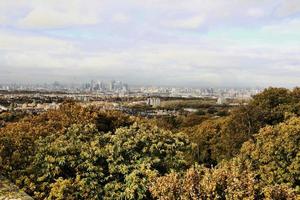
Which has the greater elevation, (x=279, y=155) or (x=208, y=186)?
(x=208, y=186)

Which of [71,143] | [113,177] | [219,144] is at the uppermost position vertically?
[71,143]

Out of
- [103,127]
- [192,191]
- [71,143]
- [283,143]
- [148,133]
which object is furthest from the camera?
[103,127]

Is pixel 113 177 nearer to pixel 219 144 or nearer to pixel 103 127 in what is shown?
pixel 103 127

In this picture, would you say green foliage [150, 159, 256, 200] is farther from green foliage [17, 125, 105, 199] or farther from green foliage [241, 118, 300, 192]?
green foliage [241, 118, 300, 192]

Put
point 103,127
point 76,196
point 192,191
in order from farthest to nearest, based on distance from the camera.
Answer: point 103,127 < point 76,196 < point 192,191

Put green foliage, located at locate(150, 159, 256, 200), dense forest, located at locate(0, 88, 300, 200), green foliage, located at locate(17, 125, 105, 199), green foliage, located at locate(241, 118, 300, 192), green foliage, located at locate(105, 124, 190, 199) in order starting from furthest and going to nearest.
Result: green foliage, located at locate(241, 118, 300, 192) < green foliage, located at locate(105, 124, 190, 199) < green foliage, located at locate(17, 125, 105, 199) < dense forest, located at locate(0, 88, 300, 200) < green foliage, located at locate(150, 159, 256, 200)

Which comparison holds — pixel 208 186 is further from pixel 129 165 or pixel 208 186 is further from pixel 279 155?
pixel 279 155

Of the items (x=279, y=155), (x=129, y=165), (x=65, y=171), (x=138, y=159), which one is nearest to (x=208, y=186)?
(x=129, y=165)

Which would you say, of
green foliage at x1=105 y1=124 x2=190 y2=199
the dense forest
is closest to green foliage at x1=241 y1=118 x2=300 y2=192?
the dense forest

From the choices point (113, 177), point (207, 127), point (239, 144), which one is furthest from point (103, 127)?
point (207, 127)

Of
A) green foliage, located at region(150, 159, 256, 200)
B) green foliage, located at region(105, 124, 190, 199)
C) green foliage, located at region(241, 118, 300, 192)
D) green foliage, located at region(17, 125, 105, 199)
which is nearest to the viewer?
green foliage, located at region(150, 159, 256, 200)

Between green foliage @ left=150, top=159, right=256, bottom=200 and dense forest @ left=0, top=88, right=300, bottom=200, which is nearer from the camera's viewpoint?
green foliage @ left=150, top=159, right=256, bottom=200
